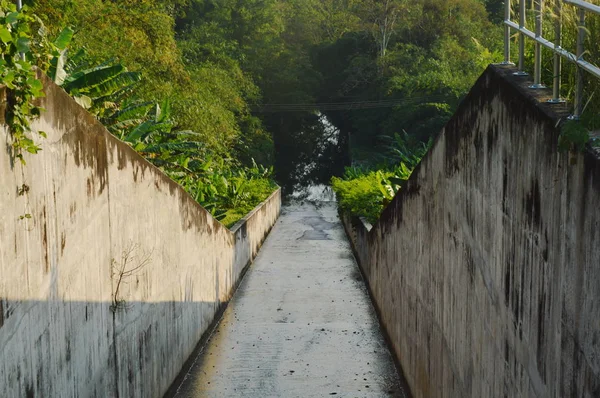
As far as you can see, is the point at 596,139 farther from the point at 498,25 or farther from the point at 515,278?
the point at 498,25

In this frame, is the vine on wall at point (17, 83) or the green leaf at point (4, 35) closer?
the green leaf at point (4, 35)

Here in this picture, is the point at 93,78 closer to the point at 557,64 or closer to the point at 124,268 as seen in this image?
the point at 124,268

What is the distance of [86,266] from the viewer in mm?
6113

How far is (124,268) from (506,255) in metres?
3.68

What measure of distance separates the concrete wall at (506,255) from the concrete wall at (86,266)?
282 cm

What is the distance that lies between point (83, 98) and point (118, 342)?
6.45m

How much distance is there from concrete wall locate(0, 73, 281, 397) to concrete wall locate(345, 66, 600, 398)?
282 cm

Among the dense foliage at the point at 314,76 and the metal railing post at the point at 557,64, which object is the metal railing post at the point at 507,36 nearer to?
the metal railing post at the point at 557,64

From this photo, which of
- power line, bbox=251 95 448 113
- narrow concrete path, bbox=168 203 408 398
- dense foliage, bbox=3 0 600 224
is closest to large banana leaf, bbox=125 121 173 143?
narrow concrete path, bbox=168 203 408 398

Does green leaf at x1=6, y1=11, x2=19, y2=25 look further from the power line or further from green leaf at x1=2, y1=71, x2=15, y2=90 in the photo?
the power line

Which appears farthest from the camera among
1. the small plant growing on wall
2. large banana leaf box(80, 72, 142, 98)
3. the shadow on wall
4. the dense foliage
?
the dense foliage

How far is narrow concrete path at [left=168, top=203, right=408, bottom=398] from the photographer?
991 centimetres

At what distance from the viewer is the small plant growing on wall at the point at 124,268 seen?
6941 millimetres

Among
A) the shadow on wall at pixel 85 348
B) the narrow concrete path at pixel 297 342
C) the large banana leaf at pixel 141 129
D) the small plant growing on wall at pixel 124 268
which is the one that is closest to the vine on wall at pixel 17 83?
the shadow on wall at pixel 85 348
